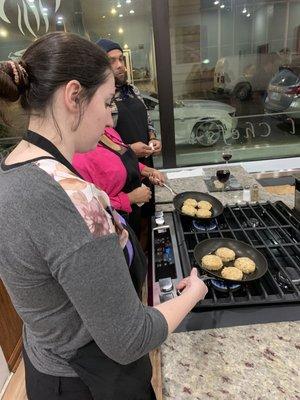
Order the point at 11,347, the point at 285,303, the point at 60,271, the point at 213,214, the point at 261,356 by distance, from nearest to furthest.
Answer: the point at 60,271 < the point at 261,356 < the point at 285,303 < the point at 213,214 < the point at 11,347

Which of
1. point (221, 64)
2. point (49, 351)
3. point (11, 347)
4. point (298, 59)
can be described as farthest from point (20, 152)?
point (298, 59)

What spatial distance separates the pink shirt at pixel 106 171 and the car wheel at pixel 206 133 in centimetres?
195

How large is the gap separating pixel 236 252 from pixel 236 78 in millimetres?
2391

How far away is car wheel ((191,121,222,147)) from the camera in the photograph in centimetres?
325

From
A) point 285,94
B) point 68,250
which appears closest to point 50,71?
point 68,250

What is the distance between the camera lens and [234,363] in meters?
0.72

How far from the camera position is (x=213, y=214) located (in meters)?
1.38

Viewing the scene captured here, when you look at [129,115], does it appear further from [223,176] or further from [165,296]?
[165,296]

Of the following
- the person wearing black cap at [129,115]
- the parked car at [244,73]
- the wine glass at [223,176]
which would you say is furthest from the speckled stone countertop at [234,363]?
the parked car at [244,73]

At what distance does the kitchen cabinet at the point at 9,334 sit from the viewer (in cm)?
192

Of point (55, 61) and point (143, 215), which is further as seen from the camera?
point (143, 215)

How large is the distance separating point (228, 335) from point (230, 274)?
19 centimetres

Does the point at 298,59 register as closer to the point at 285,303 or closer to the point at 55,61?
the point at 285,303

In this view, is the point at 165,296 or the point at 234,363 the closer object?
the point at 234,363
